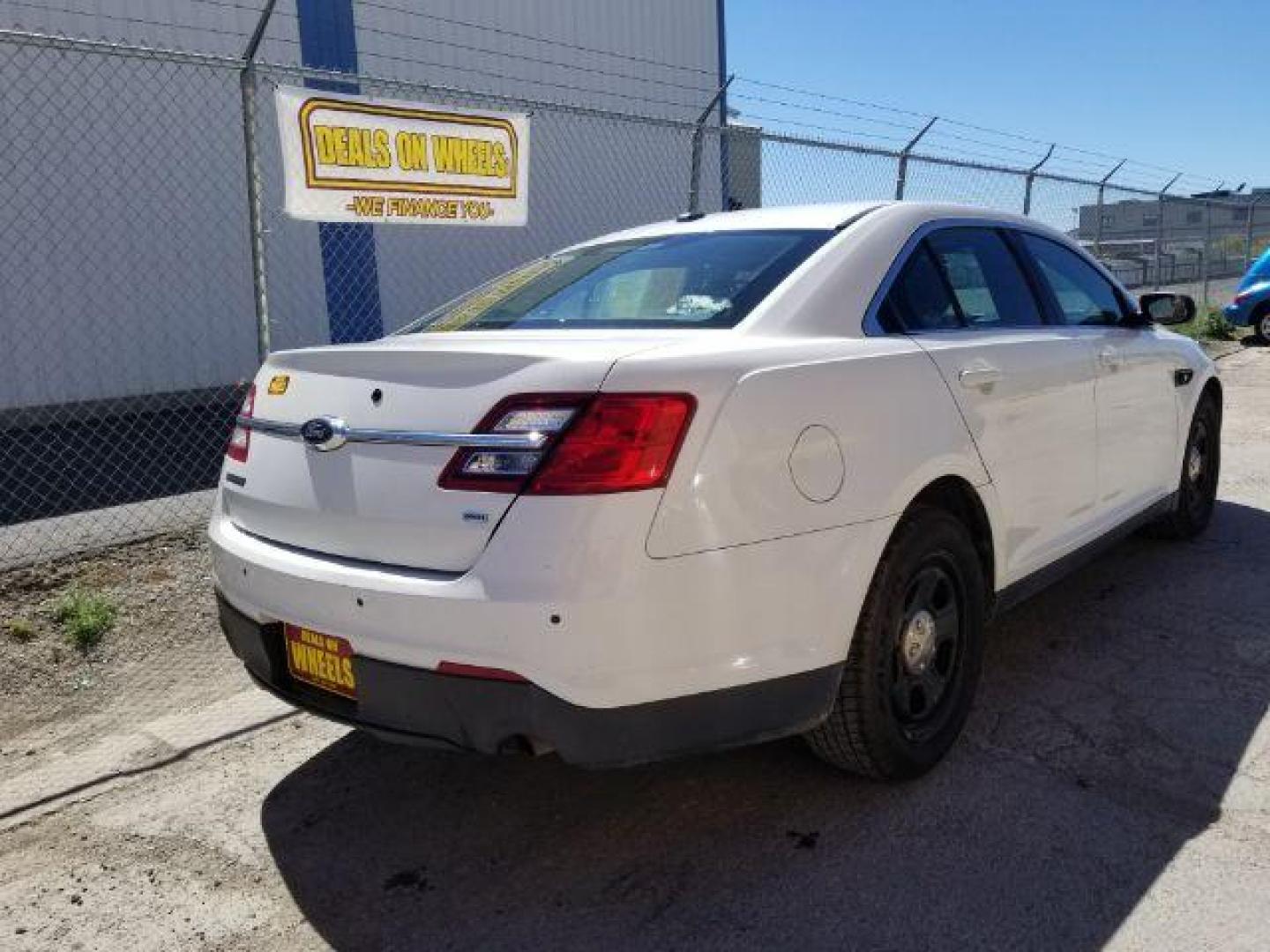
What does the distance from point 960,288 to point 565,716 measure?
201cm

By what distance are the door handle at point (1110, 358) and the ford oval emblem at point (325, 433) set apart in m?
2.79

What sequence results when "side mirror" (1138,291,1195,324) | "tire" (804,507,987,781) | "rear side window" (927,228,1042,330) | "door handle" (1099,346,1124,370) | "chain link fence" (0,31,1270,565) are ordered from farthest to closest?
"chain link fence" (0,31,1270,565), "side mirror" (1138,291,1195,324), "door handle" (1099,346,1124,370), "rear side window" (927,228,1042,330), "tire" (804,507,987,781)

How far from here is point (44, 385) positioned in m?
9.41

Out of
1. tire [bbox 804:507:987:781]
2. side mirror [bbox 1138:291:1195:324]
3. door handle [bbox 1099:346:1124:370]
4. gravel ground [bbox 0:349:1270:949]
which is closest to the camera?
gravel ground [bbox 0:349:1270:949]

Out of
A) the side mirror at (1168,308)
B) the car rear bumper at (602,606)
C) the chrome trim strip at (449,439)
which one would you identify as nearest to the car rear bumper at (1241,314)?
the side mirror at (1168,308)

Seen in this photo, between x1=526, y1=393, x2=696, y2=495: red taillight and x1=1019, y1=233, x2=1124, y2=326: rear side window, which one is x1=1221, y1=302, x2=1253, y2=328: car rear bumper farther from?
x1=526, y1=393, x2=696, y2=495: red taillight

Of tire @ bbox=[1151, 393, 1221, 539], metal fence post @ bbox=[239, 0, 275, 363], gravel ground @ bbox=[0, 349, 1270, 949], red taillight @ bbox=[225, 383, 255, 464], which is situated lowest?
gravel ground @ bbox=[0, 349, 1270, 949]

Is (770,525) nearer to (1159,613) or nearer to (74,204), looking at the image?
(1159,613)

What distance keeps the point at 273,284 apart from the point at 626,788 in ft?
29.3

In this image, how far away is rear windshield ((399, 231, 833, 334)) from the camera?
2.88m

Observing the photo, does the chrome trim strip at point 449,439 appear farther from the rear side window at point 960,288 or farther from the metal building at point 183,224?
the metal building at point 183,224

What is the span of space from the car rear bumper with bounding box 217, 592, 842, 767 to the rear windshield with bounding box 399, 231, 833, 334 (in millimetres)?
935

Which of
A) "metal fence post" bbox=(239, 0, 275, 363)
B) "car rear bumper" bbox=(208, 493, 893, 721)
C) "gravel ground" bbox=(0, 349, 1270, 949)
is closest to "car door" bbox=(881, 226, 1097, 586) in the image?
"gravel ground" bbox=(0, 349, 1270, 949)

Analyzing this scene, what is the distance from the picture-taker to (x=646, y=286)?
10.4 feet
